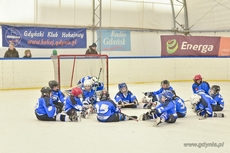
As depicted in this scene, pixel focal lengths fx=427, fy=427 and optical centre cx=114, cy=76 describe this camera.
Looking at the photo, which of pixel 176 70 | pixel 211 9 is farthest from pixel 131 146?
pixel 211 9

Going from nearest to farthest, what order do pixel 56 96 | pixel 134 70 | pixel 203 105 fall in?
→ 1. pixel 203 105
2. pixel 56 96
3. pixel 134 70

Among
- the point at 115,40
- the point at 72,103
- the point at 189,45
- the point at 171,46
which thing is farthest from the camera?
the point at 115,40

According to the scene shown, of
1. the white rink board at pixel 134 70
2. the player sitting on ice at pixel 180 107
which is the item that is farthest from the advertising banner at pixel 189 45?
the player sitting on ice at pixel 180 107

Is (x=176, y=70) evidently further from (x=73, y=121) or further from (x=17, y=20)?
(x=73, y=121)

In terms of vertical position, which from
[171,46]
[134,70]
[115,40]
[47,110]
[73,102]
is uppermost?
[115,40]

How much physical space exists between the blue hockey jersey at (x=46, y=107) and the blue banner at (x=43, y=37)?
8.20 m

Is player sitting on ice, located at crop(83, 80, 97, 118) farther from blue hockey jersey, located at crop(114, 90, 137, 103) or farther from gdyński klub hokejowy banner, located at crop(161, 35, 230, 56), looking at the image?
gdyński klub hokejowy banner, located at crop(161, 35, 230, 56)

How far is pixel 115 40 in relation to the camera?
17.0 meters

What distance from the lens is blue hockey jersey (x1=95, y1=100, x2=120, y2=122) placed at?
22.1 feet

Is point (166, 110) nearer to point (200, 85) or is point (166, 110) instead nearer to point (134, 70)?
point (200, 85)

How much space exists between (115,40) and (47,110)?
34.0 ft

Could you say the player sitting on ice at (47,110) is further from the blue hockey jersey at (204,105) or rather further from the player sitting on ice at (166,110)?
the blue hockey jersey at (204,105)

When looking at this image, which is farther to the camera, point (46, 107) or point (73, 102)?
point (73, 102)

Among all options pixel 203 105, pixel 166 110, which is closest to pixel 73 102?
pixel 166 110
